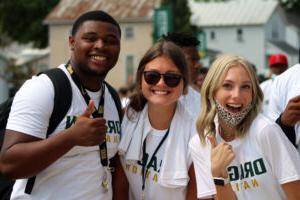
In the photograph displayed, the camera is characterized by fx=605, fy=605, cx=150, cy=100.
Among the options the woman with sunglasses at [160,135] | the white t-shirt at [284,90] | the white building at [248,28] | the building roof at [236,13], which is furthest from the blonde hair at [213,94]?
the building roof at [236,13]

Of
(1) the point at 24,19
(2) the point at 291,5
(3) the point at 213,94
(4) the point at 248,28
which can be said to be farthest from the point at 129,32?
(3) the point at 213,94

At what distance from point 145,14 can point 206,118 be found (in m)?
42.4

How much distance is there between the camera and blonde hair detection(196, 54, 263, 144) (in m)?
3.64

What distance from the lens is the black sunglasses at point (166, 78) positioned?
13.1 feet

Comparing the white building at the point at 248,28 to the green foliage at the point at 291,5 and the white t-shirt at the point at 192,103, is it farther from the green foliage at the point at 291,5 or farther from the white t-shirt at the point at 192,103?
the white t-shirt at the point at 192,103

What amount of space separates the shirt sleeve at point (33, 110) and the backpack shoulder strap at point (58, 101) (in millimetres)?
37

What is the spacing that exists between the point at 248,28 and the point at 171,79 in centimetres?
6202

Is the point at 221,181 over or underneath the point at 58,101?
underneath

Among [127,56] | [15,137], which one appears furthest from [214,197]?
[127,56]

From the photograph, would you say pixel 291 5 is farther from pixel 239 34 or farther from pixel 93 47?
pixel 93 47

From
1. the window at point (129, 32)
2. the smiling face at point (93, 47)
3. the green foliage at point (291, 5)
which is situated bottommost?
the smiling face at point (93, 47)

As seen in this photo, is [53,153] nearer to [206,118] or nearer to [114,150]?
[114,150]

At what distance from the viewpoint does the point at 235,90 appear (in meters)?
3.64

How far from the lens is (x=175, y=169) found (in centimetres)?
387
